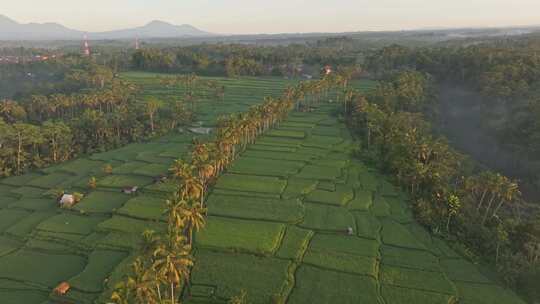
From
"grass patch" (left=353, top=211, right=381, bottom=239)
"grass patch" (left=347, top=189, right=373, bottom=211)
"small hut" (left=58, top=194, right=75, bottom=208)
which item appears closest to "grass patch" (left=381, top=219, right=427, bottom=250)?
"grass patch" (left=353, top=211, right=381, bottom=239)

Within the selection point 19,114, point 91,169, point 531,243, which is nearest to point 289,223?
point 531,243

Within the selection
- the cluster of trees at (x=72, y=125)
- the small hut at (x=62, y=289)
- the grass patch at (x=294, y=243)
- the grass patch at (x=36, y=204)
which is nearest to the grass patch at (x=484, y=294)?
the grass patch at (x=294, y=243)

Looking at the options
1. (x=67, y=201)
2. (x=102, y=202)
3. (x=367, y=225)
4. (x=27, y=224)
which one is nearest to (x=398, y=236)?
(x=367, y=225)

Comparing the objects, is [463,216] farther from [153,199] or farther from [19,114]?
[19,114]

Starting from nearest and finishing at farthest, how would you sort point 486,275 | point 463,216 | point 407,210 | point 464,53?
point 486,275 < point 463,216 < point 407,210 < point 464,53

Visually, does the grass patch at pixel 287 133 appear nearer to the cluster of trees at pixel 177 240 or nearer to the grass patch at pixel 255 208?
the cluster of trees at pixel 177 240
